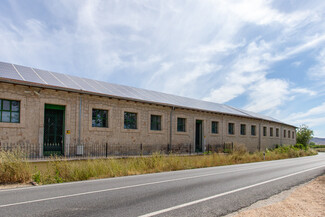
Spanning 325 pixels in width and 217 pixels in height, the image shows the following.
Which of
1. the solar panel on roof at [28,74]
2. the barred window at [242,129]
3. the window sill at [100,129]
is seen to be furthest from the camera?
the barred window at [242,129]

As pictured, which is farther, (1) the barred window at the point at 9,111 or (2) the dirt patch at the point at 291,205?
(1) the barred window at the point at 9,111

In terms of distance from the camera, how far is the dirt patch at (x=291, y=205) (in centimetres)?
521

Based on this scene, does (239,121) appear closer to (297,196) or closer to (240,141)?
(240,141)

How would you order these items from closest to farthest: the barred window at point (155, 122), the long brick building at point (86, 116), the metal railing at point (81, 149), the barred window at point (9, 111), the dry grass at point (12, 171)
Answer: the dry grass at point (12, 171)
the barred window at point (9, 111)
the metal railing at point (81, 149)
the long brick building at point (86, 116)
the barred window at point (155, 122)

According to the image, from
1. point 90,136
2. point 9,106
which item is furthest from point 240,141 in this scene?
point 9,106

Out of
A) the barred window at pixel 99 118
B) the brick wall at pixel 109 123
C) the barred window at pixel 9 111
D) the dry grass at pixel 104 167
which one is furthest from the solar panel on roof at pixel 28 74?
the dry grass at pixel 104 167

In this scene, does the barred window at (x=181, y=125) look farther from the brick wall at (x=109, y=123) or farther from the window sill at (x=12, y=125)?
the window sill at (x=12, y=125)

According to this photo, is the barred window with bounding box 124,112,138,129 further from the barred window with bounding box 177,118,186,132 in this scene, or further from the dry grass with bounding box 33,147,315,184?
the dry grass with bounding box 33,147,315,184

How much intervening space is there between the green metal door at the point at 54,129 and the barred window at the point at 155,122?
747cm

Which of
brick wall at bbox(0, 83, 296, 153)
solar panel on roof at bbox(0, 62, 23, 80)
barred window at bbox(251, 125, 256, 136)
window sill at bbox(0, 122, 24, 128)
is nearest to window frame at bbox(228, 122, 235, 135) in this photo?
brick wall at bbox(0, 83, 296, 153)

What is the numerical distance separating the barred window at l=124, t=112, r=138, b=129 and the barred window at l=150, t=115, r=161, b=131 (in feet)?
6.03

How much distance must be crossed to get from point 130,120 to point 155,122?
2716mm

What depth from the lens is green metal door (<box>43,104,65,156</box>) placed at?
52.6 ft

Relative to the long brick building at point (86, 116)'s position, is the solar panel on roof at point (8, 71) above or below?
above
